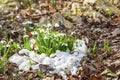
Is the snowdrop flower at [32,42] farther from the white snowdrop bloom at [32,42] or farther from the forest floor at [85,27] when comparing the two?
the forest floor at [85,27]

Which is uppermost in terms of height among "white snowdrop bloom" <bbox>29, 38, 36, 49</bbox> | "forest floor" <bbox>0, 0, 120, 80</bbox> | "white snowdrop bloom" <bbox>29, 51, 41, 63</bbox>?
"white snowdrop bloom" <bbox>29, 38, 36, 49</bbox>

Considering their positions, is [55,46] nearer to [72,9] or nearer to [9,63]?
[9,63]

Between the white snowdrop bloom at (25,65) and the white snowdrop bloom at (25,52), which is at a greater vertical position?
the white snowdrop bloom at (25,52)

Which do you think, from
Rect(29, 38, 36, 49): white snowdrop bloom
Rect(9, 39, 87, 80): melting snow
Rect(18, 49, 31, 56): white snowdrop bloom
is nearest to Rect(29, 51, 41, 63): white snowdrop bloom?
Rect(9, 39, 87, 80): melting snow

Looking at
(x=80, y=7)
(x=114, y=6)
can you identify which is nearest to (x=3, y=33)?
(x=80, y=7)

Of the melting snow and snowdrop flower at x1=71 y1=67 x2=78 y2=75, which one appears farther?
the melting snow

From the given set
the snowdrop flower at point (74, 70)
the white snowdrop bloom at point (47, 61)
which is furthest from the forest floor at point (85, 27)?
the white snowdrop bloom at point (47, 61)

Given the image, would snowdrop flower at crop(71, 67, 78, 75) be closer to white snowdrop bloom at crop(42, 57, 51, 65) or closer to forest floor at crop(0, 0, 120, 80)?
forest floor at crop(0, 0, 120, 80)

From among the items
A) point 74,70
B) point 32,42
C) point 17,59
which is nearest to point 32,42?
point 32,42

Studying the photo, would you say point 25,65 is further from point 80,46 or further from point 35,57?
point 80,46
